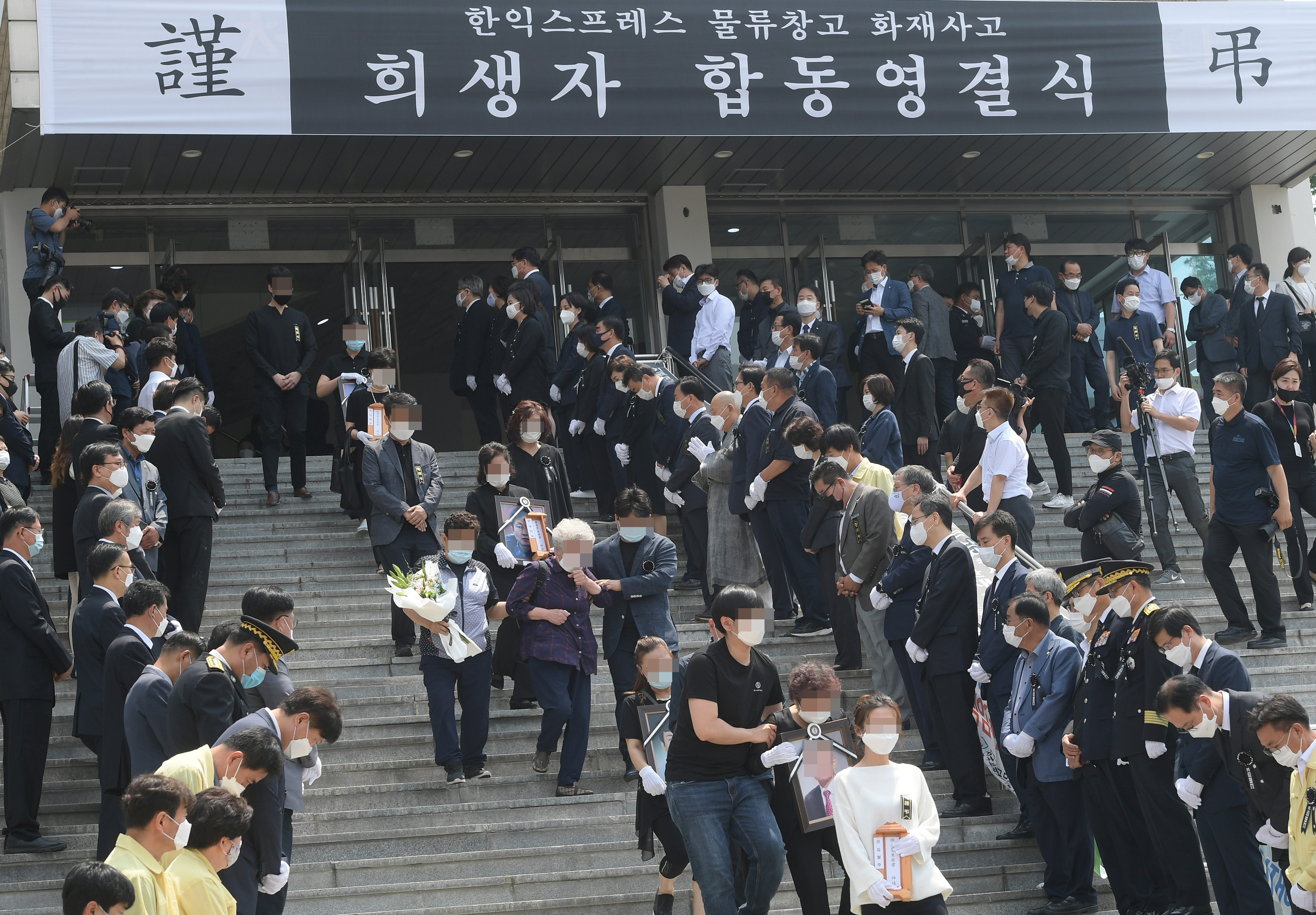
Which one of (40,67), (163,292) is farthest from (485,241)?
(40,67)

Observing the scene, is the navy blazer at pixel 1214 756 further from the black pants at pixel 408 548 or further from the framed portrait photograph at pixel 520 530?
the black pants at pixel 408 548

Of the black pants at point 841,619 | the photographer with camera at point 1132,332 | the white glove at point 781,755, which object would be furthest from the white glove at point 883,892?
the photographer with camera at point 1132,332

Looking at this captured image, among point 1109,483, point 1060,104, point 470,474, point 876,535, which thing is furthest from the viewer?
point 1060,104

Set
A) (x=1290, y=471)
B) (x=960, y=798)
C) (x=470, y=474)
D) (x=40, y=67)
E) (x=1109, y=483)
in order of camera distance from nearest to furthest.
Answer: (x=960, y=798) → (x=1109, y=483) → (x=1290, y=471) → (x=40, y=67) → (x=470, y=474)

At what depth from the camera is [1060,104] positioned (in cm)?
1448

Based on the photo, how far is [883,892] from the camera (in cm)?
590

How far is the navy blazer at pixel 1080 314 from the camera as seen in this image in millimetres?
15016

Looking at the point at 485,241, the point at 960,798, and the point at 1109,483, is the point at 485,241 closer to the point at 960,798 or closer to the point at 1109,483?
the point at 1109,483

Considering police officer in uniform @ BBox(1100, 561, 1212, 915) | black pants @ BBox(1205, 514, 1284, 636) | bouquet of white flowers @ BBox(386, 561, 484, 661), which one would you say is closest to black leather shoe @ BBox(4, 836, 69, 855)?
bouquet of white flowers @ BBox(386, 561, 484, 661)

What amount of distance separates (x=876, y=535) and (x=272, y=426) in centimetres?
582

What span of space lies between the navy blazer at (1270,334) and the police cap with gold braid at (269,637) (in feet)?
34.8

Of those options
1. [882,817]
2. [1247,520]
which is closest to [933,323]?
[1247,520]

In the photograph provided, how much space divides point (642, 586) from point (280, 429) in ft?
16.8

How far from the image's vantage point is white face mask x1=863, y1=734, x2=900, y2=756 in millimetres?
5992
